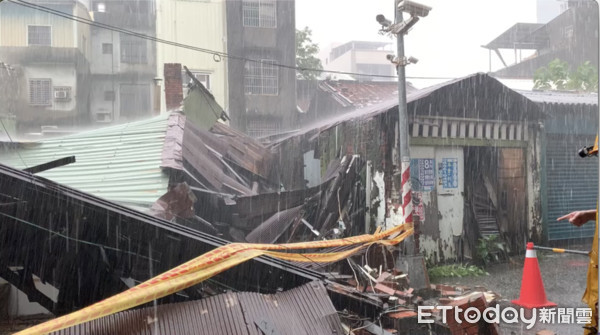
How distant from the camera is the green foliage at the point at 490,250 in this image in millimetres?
9734

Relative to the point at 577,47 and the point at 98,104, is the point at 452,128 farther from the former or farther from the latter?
the point at 98,104

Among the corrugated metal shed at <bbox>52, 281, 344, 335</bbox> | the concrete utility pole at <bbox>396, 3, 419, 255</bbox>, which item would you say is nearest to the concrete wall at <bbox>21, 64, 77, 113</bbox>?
the concrete utility pole at <bbox>396, 3, 419, 255</bbox>

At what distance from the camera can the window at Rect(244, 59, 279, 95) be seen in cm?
2470

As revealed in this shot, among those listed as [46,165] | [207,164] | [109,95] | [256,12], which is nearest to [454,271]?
[207,164]

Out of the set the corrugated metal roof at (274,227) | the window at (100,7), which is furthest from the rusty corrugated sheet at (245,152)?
the window at (100,7)

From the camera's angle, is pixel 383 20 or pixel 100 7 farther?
pixel 100 7

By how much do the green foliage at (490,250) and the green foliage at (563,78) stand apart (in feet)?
32.1

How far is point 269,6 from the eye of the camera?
25109mm

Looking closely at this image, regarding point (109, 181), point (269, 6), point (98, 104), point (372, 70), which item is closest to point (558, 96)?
point (109, 181)

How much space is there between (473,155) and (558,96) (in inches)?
149

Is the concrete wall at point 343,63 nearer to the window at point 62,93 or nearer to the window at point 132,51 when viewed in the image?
the window at point 132,51

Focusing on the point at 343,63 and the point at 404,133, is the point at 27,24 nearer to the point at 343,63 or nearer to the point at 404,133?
the point at 404,133

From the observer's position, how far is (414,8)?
776 cm

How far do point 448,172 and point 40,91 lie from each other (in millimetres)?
23966
